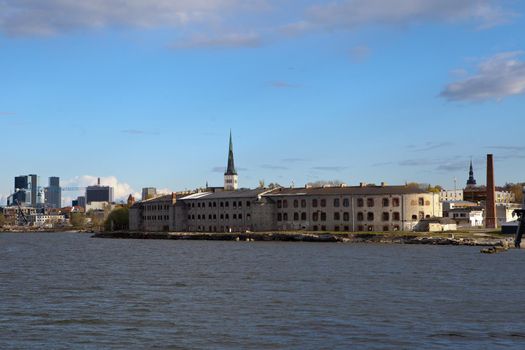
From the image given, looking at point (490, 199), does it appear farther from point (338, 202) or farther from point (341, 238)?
point (341, 238)

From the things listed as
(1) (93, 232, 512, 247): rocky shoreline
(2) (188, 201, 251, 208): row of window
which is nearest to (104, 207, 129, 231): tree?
(1) (93, 232, 512, 247): rocky shoreline

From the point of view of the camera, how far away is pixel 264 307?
37.8 m

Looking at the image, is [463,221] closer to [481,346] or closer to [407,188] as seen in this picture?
[407,188]

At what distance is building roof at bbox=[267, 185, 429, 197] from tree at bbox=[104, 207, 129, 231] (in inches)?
2478

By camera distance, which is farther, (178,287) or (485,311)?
(178,287)

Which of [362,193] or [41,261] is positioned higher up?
[362,193]

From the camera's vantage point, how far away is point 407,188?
419 feet

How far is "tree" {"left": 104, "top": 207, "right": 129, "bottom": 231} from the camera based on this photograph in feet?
636

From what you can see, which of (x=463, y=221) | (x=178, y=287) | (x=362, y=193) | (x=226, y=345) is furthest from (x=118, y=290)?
(x=463, y=221)

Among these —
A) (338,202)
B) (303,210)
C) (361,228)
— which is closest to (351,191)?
(338,202)

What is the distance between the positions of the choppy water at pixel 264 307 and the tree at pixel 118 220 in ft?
428

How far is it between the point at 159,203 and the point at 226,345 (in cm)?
13926

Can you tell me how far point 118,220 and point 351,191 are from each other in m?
83.0

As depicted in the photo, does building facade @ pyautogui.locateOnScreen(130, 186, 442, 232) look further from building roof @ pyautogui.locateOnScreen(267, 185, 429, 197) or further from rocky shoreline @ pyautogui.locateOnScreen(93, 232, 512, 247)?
rocky shoreline @ pyautogui.locateOnScreen(93, 232, 512, 247)
